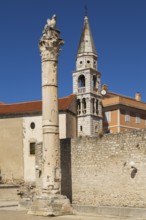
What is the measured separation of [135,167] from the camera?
18672 millimetres

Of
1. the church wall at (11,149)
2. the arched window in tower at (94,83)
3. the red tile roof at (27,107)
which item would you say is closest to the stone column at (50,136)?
the red tile roof at (27,107)

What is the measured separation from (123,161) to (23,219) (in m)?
5.30

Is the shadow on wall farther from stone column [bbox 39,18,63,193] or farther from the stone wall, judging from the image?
stone column [bbox 39,18,63,193]

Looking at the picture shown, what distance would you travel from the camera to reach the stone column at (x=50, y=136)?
60.6ft

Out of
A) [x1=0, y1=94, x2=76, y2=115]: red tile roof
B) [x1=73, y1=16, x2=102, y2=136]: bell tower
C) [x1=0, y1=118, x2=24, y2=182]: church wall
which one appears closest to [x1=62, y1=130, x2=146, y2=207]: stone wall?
[x1=0, y1=94, x2=76, y2=115]: red tile roof

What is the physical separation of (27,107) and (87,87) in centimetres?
1071

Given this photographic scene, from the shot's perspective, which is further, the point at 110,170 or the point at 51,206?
the point at 110,170

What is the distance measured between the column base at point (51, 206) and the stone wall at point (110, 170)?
7.68 ft

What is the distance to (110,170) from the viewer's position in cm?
2002

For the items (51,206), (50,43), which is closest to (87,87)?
(50,43)

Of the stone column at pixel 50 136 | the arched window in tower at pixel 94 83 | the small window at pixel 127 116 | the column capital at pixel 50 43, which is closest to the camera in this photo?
the stone column at pixel 50 136

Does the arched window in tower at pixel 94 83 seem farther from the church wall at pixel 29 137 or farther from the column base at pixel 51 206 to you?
the column base at pixel 51 206

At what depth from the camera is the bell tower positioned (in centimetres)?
5006

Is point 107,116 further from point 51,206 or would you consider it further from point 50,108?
point 51,206
